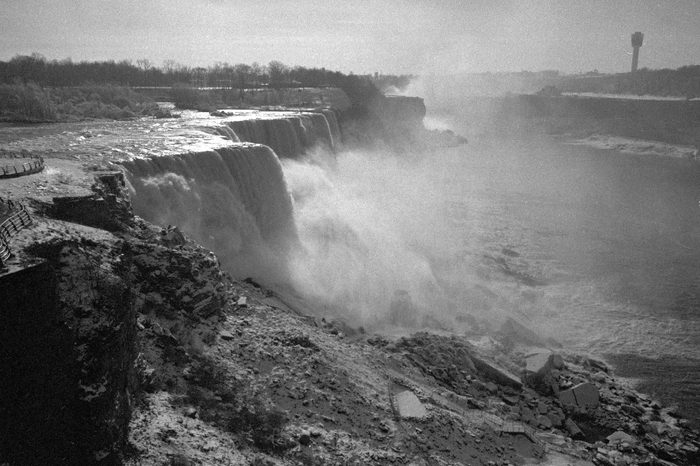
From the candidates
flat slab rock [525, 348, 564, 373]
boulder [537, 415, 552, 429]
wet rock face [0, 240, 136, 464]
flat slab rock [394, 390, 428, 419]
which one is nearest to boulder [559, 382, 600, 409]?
flat slab rock [525, 348, 564, 373]

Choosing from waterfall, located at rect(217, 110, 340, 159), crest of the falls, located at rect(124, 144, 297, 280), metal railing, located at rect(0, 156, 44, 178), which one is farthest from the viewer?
waterfall, located at rect(217, 110, 340, 159)

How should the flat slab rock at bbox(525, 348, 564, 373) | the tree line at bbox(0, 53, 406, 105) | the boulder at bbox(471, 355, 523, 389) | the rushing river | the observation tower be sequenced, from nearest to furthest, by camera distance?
the boulder at bbox(471, 355, 523, 389) → the flat slab rock at bbox(525, 348, 564, 373) → the rushing river → the tree line at bbox(0, 53, 406, 105) → the observation tower

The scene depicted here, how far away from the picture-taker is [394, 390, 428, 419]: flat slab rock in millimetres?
9344

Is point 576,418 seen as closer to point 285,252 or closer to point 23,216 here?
point 285,252

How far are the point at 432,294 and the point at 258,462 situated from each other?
35.3 feet

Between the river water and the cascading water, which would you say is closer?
the cascading water

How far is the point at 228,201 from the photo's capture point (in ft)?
52.6

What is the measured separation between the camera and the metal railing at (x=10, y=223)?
18.4 feet

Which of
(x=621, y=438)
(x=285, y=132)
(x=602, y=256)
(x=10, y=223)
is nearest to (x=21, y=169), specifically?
(x=10, y=223)

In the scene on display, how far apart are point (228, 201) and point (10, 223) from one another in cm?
962

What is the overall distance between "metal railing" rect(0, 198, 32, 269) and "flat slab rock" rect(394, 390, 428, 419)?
663cm

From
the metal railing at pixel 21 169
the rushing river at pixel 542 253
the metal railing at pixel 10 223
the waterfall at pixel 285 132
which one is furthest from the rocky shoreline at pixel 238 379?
the waterfall at pixel 285 132

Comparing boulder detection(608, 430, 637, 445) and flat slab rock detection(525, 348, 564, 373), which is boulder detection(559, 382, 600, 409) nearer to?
flat slab rock detection(525, 348, 564, 373)

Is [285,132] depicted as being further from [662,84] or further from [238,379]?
[662,84]
